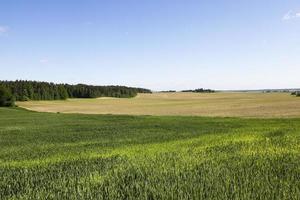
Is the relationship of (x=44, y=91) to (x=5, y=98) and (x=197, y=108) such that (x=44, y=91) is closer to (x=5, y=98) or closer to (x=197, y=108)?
(x=5, y=98)

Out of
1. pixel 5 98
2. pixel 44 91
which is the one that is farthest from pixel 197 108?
pixel 44 91

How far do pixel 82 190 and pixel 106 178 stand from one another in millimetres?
1611

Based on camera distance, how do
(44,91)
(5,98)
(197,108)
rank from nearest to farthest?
(197,108), (5,98), (44,91)

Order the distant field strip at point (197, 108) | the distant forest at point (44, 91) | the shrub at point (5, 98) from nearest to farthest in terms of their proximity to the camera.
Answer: the distant field strip at point (197, 108) → the shrub at point (5, 98) → the distant forest at point (44, 91)

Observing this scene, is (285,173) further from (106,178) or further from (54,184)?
(54,184)

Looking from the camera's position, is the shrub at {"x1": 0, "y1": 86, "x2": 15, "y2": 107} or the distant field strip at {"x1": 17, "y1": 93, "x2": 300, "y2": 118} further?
the shrub at {"x1": 0, "y1": 86, "x2": 15, "y2": 107}

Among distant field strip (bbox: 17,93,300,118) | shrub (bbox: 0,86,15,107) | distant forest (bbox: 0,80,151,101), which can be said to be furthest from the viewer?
distant forest (bbox: 0,80,151,101)

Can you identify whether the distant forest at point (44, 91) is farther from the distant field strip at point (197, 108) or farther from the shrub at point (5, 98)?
the distant field strip at point (197, 108)

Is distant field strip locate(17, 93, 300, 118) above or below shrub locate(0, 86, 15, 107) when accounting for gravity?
below

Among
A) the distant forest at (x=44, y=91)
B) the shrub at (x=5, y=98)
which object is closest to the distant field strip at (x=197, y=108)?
the shrub at (x=5, y=98)

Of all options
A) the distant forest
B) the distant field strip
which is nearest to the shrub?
the distant field strip

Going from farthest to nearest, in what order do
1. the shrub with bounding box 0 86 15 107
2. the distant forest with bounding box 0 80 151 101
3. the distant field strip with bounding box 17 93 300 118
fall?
the distant forest with bounding box 0 80 151 101 → the shrub with bounding box 0 86 15 107 → the distant field strip with bounding box 17 93 300 118

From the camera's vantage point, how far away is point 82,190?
10992 mm

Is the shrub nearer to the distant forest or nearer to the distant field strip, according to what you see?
the distant field strip
